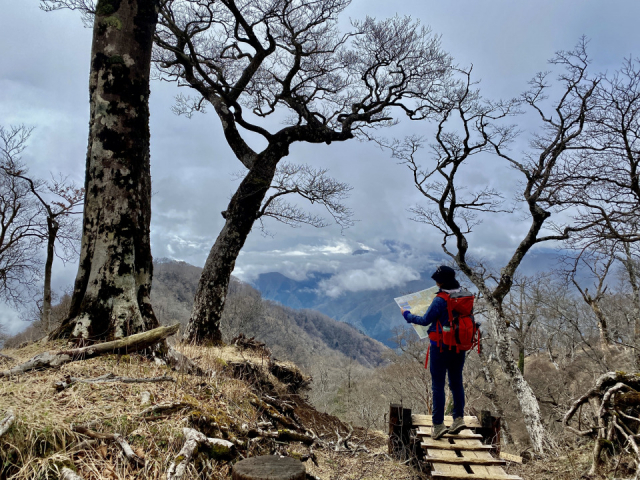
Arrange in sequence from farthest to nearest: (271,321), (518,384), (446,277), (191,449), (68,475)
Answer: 1. (271,321)
2. (518,384)
3. (446,277)
4. (191,449)
5. (68,475)

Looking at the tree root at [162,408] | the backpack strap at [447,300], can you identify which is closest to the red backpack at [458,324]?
the backpack strap at [447,300]

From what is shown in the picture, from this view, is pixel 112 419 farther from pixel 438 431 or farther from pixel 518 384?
pixel 518 384

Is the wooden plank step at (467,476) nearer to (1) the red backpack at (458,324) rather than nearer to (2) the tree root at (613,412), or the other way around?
(2) the tree root at (613,412)

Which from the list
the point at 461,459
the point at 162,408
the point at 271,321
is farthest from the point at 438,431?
the point at 271,321

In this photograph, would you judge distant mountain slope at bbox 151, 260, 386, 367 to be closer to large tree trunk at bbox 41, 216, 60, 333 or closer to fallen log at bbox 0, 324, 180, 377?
large tree trunk at bbox 41, 216, 60, 333

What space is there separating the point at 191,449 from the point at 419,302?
3535mm

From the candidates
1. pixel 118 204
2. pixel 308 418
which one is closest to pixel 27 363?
pixel 118 204

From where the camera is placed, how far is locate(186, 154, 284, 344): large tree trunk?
952 centimetres

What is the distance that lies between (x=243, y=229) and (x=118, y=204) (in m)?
4.86

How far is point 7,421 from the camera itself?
8.29 ft

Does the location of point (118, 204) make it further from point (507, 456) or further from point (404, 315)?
point (507, 456)

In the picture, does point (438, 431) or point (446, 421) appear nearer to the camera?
point (438, 431)

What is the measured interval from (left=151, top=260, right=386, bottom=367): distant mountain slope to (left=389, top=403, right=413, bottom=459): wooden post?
30.0 metres

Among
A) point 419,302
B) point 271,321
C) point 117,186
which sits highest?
point 117,186
